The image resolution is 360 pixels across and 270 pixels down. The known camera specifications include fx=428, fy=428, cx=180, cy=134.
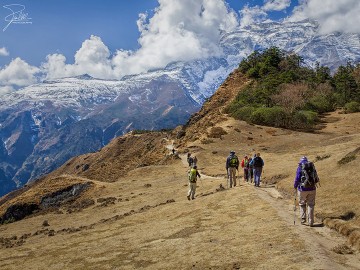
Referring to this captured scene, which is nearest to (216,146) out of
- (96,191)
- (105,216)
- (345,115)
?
(96,191)

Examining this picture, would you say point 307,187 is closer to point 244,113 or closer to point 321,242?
point 321,242

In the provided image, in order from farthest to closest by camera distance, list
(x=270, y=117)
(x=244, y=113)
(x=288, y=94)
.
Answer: (x=288, y=94) → (x=244, y=113) → (x=270, y=117)

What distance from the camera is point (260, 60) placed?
118 metres

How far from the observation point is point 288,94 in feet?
289

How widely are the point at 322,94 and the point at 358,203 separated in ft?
260

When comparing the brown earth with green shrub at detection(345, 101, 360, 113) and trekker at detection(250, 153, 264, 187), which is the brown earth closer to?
trekker at detection(250, 153, 264, 187)

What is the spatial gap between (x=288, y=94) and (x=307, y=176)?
72107mm

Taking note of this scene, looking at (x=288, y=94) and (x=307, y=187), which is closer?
(x=307, y=187)

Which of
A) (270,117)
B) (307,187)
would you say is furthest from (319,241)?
(270,117)

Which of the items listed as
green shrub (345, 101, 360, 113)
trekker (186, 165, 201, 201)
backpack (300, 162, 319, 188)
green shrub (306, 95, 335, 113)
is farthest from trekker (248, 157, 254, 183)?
green shrub (345, 101, 360, 113)

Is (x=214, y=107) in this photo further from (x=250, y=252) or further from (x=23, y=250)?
(x=250, y=252)

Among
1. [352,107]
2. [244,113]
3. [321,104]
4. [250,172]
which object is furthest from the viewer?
[321,104]

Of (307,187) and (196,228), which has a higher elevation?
(307,187)

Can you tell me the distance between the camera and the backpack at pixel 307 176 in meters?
18.6
